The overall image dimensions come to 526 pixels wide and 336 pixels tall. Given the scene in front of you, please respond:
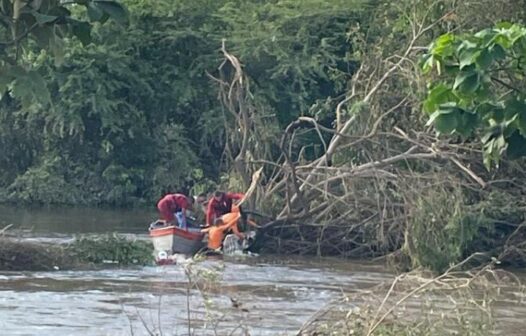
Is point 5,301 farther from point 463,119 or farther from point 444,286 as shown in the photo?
point 463,119

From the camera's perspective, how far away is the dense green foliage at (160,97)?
37.5 metres

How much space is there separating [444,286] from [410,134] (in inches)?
577

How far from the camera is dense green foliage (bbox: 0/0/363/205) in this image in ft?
123

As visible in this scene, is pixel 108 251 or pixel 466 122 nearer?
pixel 466 122

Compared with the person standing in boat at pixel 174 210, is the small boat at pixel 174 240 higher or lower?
lower

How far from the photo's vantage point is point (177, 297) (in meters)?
19.0

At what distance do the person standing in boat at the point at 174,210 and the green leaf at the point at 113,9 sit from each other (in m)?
20.7

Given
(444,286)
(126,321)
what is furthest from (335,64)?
(444,286)

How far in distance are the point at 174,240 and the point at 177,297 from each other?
216 inches

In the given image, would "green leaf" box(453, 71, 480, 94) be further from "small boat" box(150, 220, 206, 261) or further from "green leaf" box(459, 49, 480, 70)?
"small boat" box(150, 220, 206, 261)

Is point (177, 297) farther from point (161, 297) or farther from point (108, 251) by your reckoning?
point (108, 251)

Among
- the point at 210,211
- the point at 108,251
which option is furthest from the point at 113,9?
the point at 210,211

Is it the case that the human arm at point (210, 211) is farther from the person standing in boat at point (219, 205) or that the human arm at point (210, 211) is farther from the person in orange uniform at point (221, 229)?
the person in orange uniform at point (221, 229)

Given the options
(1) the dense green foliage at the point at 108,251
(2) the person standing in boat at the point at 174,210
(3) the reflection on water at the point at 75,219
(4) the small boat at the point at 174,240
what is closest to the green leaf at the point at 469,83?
(1) the dense green foliage at the point at 108,251
